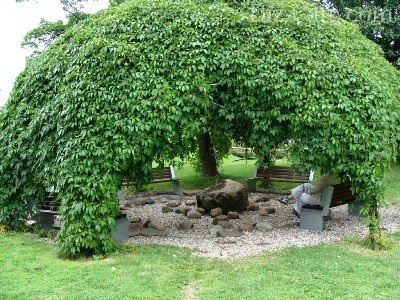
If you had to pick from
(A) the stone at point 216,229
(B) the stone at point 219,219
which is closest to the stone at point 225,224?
(B) the stone at point 219,219

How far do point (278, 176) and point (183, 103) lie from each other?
642cm

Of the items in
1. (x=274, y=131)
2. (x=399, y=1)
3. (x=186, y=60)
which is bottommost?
(x=274, y=131)

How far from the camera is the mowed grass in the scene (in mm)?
5164

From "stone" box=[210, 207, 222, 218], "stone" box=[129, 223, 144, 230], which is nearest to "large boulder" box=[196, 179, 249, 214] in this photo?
"stone" box=[210, 207, 222, 218]

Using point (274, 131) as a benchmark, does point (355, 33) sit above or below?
above

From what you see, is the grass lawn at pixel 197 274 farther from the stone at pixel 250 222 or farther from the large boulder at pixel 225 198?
the large boulder at pixel 225 198

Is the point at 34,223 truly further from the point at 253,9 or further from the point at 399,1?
the point at 399,1

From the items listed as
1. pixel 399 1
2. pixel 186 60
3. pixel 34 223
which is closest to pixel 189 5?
pixel 186 60

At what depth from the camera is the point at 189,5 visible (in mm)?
7660

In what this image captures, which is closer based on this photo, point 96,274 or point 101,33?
point 96,274

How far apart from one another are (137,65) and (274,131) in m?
2.56

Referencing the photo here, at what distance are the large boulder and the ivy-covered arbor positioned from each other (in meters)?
2.31

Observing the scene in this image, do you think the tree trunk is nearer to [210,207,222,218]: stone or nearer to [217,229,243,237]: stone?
[210,207,222,218]: stone

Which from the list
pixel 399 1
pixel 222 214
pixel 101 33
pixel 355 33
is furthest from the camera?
pixel 399 1
